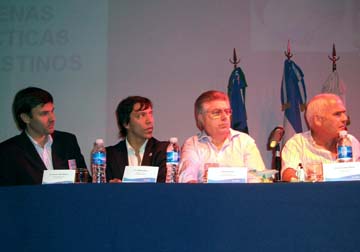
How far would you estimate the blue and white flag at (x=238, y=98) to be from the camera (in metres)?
4.88

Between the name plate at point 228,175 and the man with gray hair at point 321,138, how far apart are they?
105cm

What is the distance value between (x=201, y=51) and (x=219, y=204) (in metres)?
3.11

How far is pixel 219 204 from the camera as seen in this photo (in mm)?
2158

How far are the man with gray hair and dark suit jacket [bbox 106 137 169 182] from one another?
80 centimetres

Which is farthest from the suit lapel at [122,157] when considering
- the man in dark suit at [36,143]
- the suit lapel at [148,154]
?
the man in dark suit at [36,143]

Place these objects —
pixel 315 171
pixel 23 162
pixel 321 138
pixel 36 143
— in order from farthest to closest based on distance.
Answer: pixel 36 143 → pixel 321 138 → pixel 23 162 → pixel 315 171

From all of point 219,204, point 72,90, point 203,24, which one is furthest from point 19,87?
point 219,204

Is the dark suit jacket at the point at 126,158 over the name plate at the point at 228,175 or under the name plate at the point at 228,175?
over

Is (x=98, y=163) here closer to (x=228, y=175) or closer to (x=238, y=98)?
(x=228, y=175)

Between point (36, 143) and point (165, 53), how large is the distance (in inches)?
75.3

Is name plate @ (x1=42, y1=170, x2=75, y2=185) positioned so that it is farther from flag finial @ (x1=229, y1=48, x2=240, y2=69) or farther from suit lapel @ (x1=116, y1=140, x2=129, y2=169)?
flag finial @ (x1=229, y1=48, x2=240, y2=69)

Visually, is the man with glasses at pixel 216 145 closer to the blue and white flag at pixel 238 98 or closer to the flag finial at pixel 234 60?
the blue and white flag at pixel 238 98

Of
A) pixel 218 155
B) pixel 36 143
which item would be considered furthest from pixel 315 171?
pixel 36 143

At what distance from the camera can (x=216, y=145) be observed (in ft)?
11.5
